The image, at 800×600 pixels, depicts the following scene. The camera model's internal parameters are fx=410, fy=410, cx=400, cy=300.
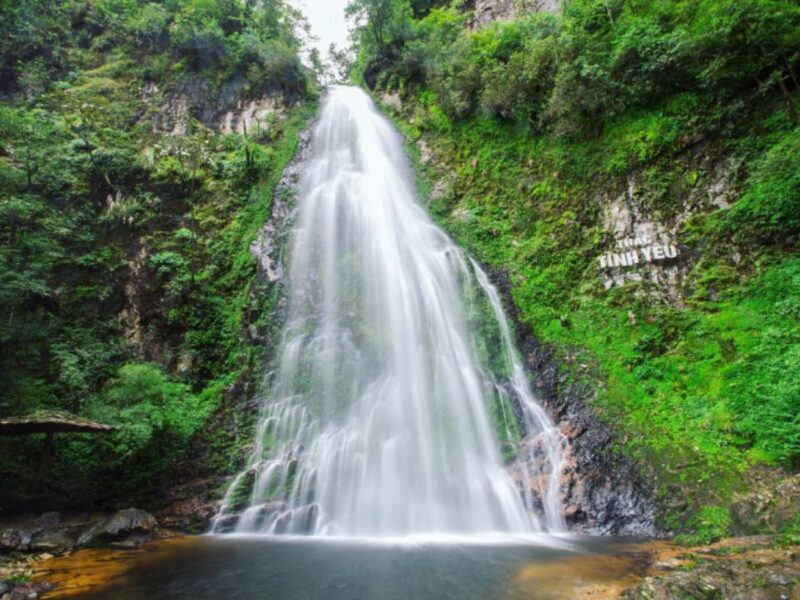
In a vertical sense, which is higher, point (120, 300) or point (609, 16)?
point (609, 16)

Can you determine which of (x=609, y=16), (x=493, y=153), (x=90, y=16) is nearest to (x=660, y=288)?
(x=493, y=153)

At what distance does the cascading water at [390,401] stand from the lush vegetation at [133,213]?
5.06ft

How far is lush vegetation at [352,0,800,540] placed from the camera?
7.31 m

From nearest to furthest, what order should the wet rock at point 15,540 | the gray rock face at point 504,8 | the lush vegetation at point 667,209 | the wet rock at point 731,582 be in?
the wet rock at point 731,582, the wet rock at point 15,540, the lush vegetation at point 667,209, the gray rock face at point 504,8

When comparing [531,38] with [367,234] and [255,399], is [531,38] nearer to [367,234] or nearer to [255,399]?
[367,234]

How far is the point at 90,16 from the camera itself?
22688mm

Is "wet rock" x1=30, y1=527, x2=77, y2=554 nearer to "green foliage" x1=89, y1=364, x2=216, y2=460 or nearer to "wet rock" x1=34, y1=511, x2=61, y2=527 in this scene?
"wet rock" x1=34, y1=511, x2=61, y2=527

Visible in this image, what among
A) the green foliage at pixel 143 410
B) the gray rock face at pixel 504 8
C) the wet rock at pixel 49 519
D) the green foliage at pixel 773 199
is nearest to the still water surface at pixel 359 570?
the wet rock at pixel 49 519

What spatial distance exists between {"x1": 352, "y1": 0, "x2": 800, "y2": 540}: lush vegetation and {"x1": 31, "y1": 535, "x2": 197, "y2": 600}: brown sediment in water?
8651 millimetres

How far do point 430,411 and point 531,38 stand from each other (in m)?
13.3

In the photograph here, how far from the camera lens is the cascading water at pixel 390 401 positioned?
8414 millimetres

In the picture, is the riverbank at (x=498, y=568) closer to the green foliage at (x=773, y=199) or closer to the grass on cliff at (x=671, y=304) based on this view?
the grass on cliff at (x=671, y=304)

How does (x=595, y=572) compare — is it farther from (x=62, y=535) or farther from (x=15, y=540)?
(x=15, y=540)

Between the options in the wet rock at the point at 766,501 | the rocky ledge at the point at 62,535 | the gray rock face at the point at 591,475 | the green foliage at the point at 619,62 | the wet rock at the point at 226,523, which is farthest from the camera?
the green foliage at the point at 619,62
